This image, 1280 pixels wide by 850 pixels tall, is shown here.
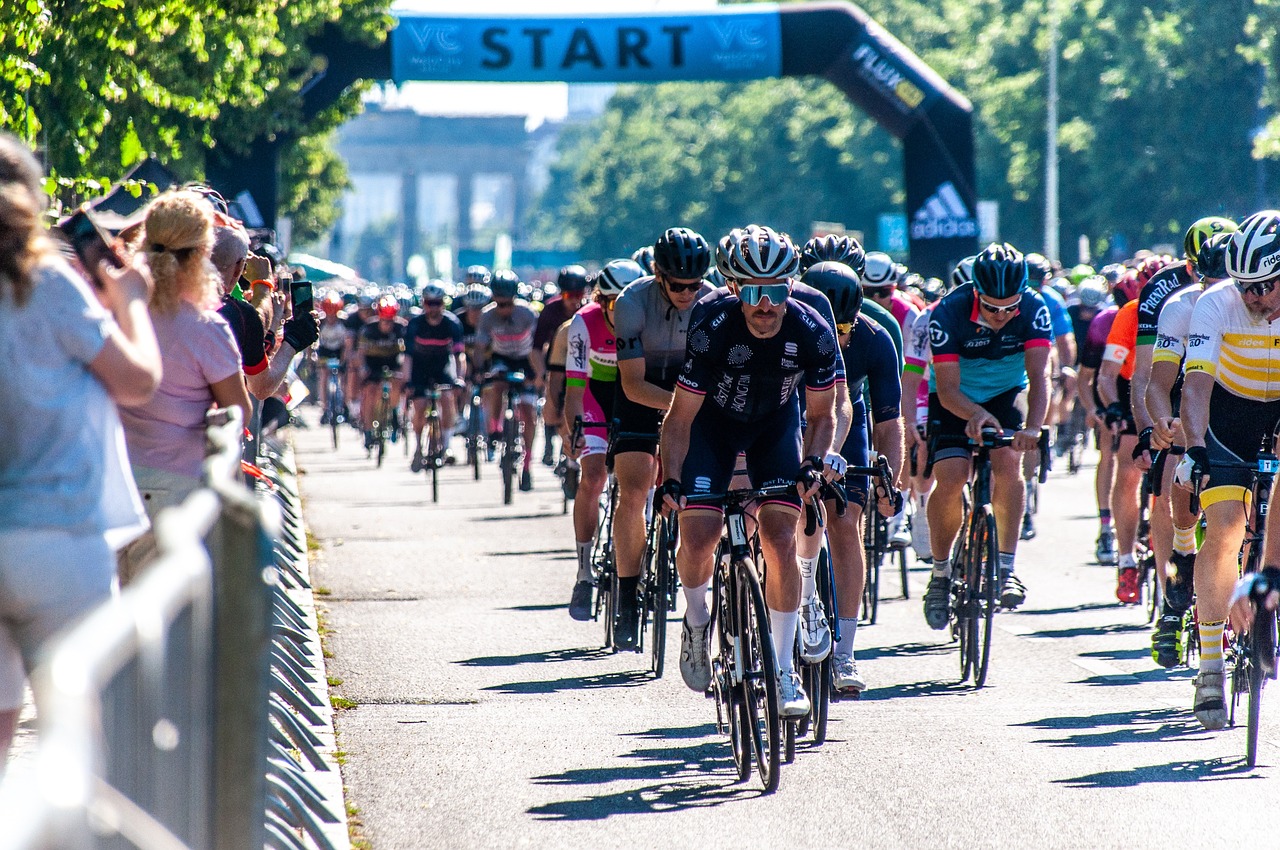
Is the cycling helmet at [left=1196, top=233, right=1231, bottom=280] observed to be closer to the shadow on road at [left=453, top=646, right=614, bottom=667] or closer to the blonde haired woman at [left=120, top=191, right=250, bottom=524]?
the shadow on road at [left=453, top=646, right=614, bottom=667]

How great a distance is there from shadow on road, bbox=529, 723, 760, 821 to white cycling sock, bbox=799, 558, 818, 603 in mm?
649

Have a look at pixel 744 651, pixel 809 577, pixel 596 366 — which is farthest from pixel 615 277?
pixel 744 651

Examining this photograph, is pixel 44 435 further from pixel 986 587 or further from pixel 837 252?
pixel 837 252

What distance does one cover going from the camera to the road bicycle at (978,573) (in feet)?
29.2

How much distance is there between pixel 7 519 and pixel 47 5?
8.45 meters

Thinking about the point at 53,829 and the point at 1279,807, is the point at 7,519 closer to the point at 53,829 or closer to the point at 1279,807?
the point at 53,829

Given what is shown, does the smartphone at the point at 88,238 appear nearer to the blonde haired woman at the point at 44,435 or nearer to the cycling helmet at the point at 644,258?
the blonde haired woman at the point at 44,435

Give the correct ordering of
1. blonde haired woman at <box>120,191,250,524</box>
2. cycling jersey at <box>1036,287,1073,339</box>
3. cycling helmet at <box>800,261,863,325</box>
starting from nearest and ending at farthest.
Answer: blonde haired woman at <box>120,191,250,524</box> → cycling helmet at <box>800,261,863,325</box> → cycling jersey at <box>1036,287,1073,339</box>

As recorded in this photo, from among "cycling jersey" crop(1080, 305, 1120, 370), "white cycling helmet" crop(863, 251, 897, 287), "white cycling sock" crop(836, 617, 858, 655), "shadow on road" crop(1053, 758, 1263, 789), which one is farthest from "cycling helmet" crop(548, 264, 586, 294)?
"shadow on road" crop(1053, 758, 1263, 789)

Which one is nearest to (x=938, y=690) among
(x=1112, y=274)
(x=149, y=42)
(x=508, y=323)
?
(x=149, y=42)

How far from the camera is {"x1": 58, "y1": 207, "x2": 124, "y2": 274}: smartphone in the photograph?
5.54 m

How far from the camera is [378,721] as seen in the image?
7848mm

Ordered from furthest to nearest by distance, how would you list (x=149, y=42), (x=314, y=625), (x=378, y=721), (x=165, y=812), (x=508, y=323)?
1. (x=508, y=323)
2. (x=149, y=42)
3. (x=314, y=625)
4. (x=378, y=721)
5. (x=165, y=812)

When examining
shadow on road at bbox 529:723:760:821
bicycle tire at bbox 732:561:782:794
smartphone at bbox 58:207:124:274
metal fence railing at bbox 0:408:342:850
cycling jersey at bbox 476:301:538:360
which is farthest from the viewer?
cycling jersey at bbox 476:301:538:360
